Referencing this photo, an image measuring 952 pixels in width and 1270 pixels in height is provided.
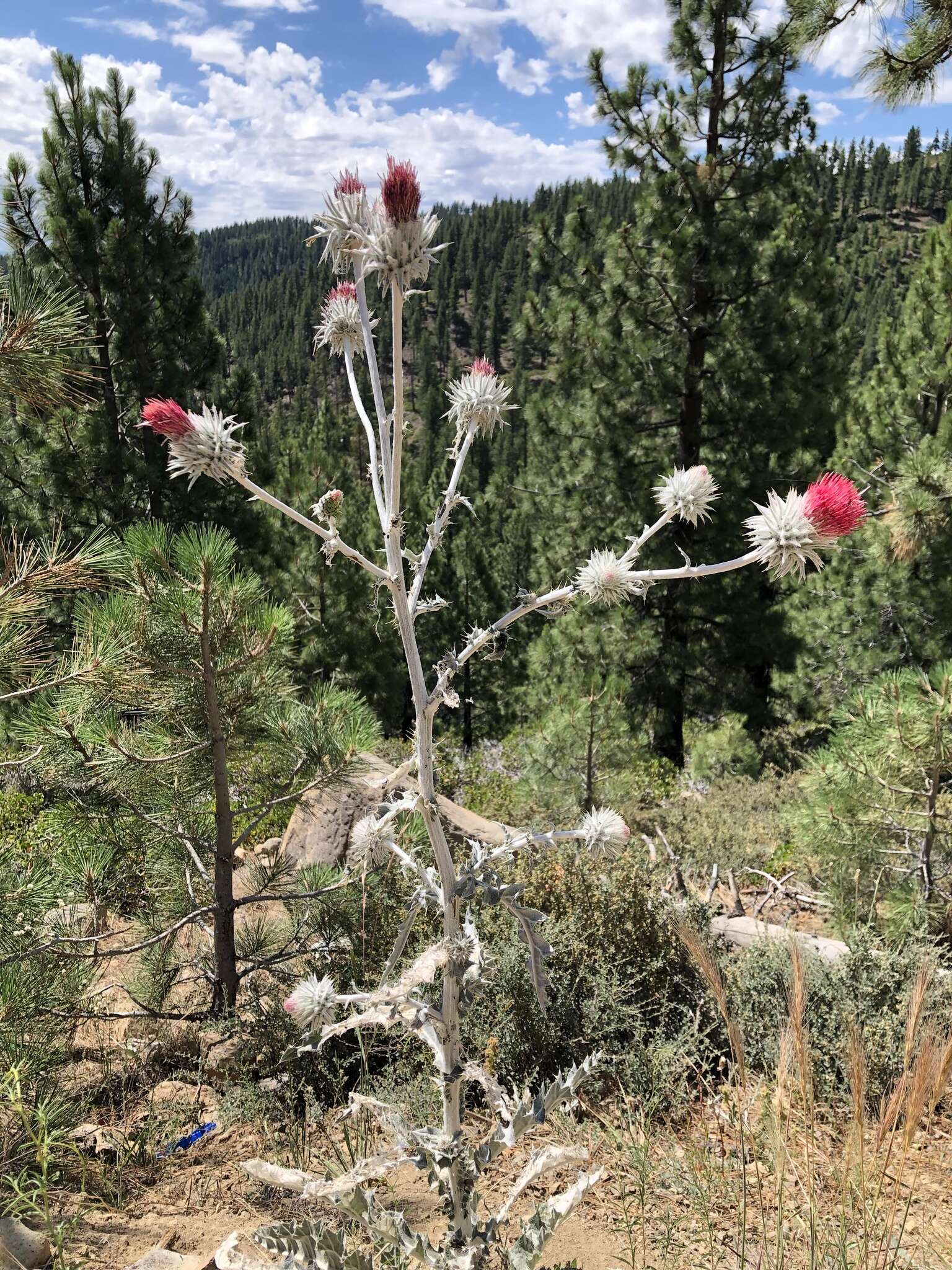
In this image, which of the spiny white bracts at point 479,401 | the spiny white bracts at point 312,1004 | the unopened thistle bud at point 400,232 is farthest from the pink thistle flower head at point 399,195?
the spiny white bracts at point 312,1004

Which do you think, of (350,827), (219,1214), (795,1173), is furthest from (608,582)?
(350,827)

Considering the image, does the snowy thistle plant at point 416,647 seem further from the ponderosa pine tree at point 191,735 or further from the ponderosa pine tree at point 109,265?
the ponderosa pine tree at point 109,265

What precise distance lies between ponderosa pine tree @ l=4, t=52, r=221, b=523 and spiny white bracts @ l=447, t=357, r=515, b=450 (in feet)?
22.0

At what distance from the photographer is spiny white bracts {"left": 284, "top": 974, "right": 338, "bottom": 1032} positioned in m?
1.82

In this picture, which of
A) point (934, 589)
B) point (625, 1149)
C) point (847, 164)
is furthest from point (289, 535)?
point (847, 164)

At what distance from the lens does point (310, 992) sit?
186cm

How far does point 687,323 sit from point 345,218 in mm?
8244

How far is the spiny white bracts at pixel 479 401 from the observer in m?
1.65

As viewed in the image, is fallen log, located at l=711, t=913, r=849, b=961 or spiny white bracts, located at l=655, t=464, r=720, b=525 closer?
spiny white bracts, located at l=655, t=464, r=720, b=525

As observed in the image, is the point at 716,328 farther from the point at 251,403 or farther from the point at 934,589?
the point at 251,403

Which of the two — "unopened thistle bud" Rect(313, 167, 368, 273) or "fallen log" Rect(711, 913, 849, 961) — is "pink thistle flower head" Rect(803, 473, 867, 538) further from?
"fallen log" Rect(711, 913, 849, 961)

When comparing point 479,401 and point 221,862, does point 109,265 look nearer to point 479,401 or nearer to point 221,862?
point 221,862

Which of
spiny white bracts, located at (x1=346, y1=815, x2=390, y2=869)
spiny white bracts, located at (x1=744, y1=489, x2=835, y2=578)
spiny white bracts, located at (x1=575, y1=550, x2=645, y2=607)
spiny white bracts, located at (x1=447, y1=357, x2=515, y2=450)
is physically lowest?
spiny white bracts, located at (x1=346, y1=815, x2=390, y2=869)

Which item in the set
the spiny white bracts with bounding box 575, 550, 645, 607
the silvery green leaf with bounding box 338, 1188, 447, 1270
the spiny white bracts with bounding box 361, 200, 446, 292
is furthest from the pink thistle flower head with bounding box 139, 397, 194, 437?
the silvery green leaf with bounding box 338, 1188, 447, 1270
